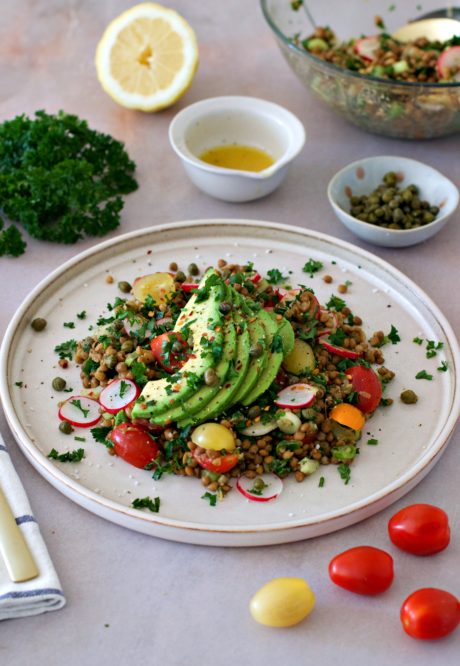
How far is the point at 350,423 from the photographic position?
9.65ft

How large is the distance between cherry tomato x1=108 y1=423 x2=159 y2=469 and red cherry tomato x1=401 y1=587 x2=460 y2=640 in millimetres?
958

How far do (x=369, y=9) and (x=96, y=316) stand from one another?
8.59 ft

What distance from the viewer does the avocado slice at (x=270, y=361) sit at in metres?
2.94

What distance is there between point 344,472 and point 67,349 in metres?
1.19

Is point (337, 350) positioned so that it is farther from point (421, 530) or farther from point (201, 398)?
point (421, 530)

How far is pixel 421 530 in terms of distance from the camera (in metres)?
2.70

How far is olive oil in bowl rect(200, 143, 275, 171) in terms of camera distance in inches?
167

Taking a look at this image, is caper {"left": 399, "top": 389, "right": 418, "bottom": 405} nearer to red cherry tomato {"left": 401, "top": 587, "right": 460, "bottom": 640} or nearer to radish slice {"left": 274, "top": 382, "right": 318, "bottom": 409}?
radish slice {"left": 274, "top": 382, "right": 318, "bottom": 409}

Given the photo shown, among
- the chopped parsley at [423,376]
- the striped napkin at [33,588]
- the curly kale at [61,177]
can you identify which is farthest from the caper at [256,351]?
the curly kale at [61,177]

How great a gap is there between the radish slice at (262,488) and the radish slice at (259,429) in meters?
0.14

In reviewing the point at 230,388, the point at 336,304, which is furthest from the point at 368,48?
the point at 230,388

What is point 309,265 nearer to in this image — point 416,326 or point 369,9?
point 416,326

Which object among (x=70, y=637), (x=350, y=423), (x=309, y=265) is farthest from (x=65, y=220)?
(x=70, y=637)

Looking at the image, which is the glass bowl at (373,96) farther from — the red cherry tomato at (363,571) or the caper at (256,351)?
the red cherry tomato at (363,571)
